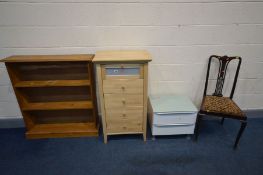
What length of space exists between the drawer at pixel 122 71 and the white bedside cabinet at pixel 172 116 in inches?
18.9

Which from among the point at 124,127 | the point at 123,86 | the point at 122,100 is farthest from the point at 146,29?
the point at 124,127

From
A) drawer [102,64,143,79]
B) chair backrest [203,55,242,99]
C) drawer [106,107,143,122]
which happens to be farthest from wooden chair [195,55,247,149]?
drawer [102,64,143,79]

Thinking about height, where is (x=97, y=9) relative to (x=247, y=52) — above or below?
above

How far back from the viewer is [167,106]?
196cm

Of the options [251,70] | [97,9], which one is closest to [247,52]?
[251,70]

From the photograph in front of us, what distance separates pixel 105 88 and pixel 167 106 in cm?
73

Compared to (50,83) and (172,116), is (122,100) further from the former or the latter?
(50,83)

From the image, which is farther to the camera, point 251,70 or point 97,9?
point 251,70

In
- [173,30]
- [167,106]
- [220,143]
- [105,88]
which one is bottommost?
[220,143]

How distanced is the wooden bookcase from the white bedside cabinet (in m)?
0.72

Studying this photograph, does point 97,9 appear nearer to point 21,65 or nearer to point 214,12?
point 21,65

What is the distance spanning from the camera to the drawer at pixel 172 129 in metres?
1.99

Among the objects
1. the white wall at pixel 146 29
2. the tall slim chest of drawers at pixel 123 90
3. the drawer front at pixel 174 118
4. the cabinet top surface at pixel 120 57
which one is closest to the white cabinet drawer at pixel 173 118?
the drawer front at pixel 174 118

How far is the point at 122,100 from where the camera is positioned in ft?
5.95
